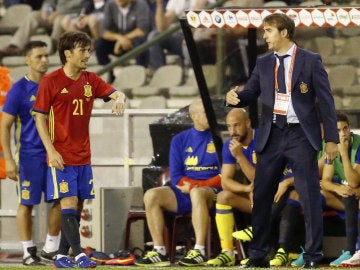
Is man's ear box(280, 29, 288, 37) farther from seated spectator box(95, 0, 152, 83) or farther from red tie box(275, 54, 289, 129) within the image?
seated spectator box(95, 0, 152, 83)

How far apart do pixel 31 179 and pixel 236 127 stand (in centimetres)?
184

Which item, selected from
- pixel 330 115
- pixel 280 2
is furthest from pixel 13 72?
pixel 330 115

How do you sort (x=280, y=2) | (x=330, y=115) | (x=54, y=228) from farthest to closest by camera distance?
(x=280, y=2)
(x=54, y=228)
(x=330, y=115)

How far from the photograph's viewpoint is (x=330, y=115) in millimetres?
9844

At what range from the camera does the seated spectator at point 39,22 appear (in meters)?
18.2

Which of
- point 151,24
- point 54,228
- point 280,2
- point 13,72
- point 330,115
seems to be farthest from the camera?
point 13,72

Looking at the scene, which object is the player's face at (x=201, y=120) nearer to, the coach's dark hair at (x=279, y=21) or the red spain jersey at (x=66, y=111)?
the red spain jersey at (x=66, y=111)

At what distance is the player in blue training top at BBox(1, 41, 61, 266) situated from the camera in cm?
1192

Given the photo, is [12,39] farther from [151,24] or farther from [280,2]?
[280,2]

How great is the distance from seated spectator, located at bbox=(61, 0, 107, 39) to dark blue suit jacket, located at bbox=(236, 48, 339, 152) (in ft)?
24.9

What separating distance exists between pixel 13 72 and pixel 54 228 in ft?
20.4

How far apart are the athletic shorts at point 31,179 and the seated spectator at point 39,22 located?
6.31m

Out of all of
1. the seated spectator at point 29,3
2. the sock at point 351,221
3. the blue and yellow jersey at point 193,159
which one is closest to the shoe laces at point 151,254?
the blue and yellow jersey at point 193,159

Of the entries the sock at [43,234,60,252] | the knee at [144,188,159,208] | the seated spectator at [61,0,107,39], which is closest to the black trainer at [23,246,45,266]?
A: the sock at [43,234,60,252]
